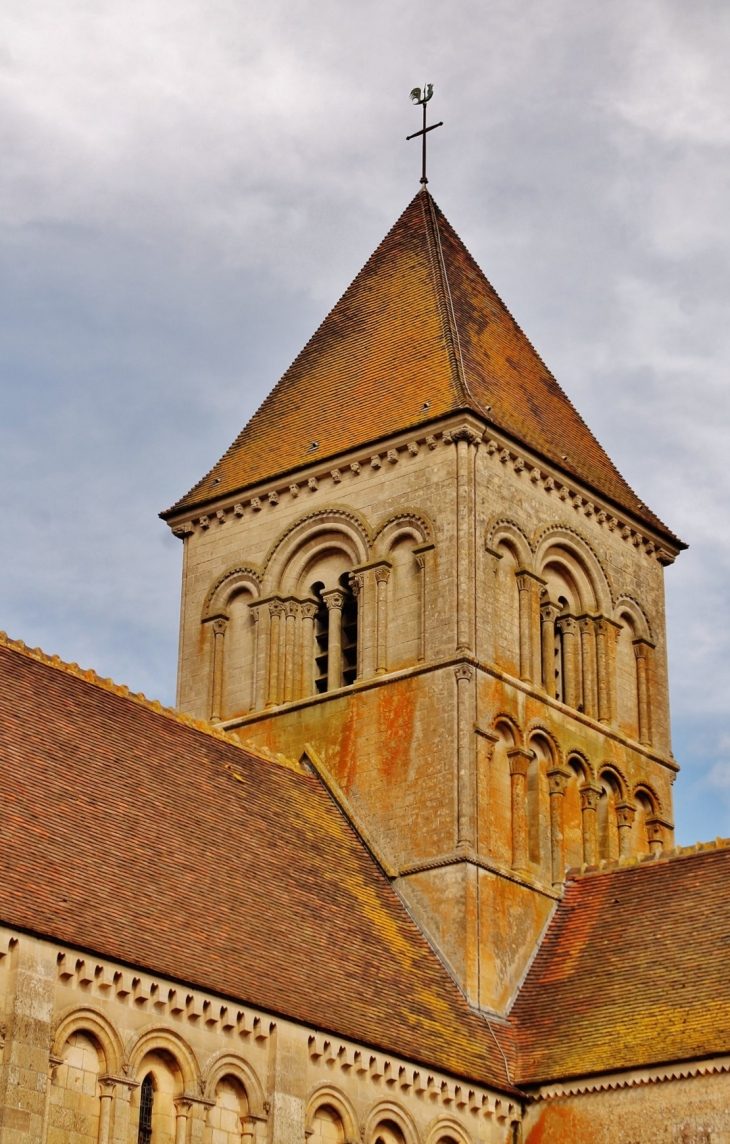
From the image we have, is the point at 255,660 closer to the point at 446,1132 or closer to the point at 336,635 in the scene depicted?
the point at 336,635

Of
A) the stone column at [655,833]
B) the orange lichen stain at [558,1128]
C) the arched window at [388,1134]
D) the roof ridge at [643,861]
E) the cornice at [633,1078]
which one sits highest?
the stone column at [655,833]

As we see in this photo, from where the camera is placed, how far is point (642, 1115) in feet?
99.6

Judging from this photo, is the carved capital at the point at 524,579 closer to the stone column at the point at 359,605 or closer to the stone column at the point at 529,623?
the stone column at the point at 529,623

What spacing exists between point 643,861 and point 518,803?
2.33 m

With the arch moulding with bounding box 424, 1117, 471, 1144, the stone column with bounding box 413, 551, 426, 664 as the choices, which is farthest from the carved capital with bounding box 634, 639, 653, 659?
the arch moulding with bounding box 424, 1117, 471, 1144

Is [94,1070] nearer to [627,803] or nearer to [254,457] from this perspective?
[627,803]

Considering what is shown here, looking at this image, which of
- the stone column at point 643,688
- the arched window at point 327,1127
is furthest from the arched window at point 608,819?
the arched window at point 327,1127

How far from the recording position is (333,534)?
39406mm

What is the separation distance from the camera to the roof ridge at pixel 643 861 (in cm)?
3503

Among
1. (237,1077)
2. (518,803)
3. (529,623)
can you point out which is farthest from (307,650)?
(237,1077)

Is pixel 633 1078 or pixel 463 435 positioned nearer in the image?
pixel 633 1078

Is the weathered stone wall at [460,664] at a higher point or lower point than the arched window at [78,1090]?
higher

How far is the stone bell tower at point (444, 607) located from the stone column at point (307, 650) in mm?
41

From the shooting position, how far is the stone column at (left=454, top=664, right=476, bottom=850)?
3456 centimetres
